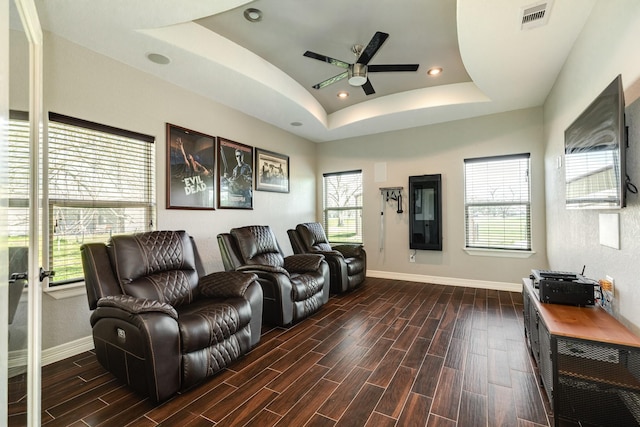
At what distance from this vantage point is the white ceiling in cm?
221

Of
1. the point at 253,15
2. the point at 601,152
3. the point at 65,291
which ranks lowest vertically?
the point at 65,291

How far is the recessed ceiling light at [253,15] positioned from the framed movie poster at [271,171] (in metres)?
2.01

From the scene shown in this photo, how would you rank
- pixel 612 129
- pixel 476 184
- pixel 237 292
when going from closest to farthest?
pixel 612 129
pixel 237 292
pixel 476 184

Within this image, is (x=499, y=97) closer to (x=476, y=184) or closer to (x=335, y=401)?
(x=476, y=184)

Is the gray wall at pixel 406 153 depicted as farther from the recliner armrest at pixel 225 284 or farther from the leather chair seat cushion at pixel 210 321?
the leather chair seat cushion at pixel 210 321

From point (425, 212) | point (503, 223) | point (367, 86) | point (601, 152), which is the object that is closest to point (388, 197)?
point (425, 212)

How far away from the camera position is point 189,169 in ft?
11.4

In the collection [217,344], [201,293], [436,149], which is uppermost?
[436,149]

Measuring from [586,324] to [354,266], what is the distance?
2.92m

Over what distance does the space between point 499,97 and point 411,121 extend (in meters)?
1.31

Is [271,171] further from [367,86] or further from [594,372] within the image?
[594,372]

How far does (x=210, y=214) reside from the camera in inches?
148

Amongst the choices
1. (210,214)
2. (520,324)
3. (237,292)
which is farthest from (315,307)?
(520,324)

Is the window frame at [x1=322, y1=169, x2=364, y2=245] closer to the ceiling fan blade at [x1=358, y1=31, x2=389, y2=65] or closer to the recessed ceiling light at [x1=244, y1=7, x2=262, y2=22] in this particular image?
the ceiling fan blade at [x1=358, y1=31, x2=389, y2=65]
